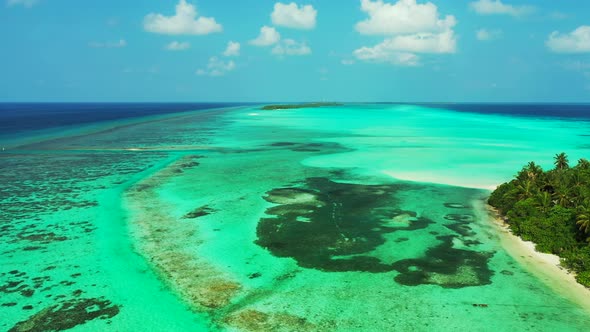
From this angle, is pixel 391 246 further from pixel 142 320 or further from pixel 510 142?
pixel 510 142

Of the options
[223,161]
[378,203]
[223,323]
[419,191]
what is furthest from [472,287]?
[223,161]

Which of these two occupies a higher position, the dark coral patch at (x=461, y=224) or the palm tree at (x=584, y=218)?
the palm tree at (x=584, y=218)

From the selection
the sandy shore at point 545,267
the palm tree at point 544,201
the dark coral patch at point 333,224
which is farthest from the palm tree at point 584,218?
the dark coral patch at point 333,224

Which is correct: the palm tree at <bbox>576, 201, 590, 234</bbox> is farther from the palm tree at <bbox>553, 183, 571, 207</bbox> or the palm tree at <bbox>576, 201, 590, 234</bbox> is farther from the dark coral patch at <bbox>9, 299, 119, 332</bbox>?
the dark coral patch at <bbox>9, 299, 119, 332</bbox>

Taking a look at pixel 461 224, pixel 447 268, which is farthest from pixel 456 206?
pixel 447 268

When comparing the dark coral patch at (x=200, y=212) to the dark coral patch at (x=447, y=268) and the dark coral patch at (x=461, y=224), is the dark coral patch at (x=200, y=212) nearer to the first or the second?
the dark coral patch at (x=447, y=268)

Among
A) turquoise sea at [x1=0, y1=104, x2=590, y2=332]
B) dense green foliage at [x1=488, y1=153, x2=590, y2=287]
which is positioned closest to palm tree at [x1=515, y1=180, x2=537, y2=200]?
dense green foliage at [x1=488, y1=153, x2=590, y2=287]
